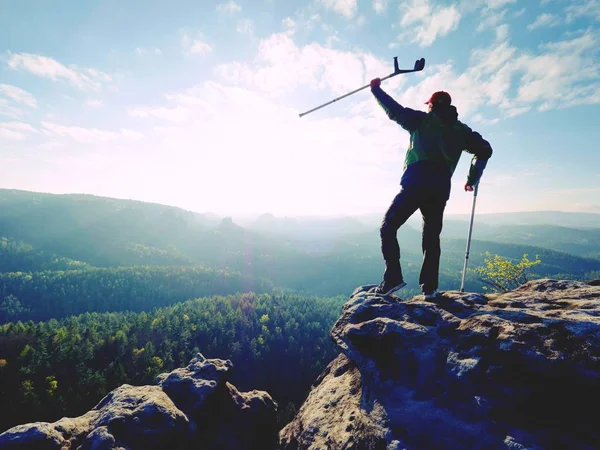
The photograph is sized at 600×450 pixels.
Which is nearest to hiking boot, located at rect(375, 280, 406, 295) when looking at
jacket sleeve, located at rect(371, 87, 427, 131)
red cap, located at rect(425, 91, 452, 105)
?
jacket sleeve, located at rect(371, 87, 427, 131)

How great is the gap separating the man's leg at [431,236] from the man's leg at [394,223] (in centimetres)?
41

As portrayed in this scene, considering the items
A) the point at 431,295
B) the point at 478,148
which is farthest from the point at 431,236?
the point at 478,148

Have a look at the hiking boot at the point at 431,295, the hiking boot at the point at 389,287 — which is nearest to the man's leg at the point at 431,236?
the hiking boot at the point at 431,295

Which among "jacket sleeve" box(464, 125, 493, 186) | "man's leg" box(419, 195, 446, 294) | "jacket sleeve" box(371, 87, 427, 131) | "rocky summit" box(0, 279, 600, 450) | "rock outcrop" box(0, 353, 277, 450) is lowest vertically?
"rock outcrop" box(0, 353, 277, 450)

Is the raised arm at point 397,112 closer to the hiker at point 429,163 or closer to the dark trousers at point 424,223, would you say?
the hiker at point 429,163

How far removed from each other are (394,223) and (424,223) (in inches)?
33.4

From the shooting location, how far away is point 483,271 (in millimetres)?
33219

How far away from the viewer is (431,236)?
26.6 feet

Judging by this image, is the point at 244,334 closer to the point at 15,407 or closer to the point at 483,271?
the point at 15,407

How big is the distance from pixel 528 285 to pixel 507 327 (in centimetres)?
458

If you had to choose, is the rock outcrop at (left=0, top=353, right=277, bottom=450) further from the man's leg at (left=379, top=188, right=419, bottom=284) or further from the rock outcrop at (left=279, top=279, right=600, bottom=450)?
the man's leg at (left=379, top=188, right=419, bottom=284)

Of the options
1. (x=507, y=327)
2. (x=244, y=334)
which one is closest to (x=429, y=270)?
(x=507, y=327)

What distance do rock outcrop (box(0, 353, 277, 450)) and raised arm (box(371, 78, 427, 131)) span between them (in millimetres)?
10481

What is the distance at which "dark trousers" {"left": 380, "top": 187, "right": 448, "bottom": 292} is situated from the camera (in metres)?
7.80
